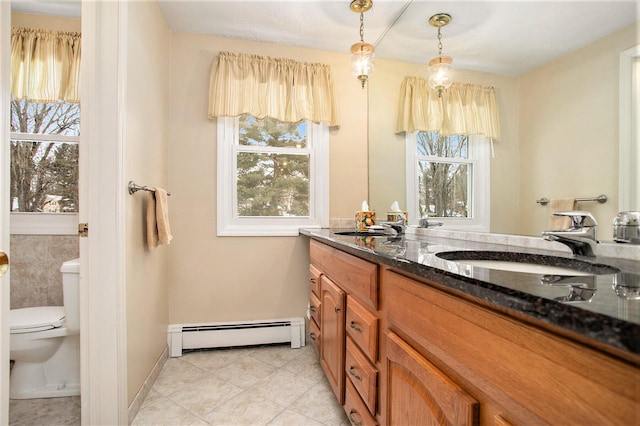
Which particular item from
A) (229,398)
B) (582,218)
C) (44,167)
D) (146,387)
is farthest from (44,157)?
(582,218)

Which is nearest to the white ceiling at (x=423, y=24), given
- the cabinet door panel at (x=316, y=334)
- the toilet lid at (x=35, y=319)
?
the cabinet door panel at (x=316, y=334)

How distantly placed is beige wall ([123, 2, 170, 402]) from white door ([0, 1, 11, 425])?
775 millimetres

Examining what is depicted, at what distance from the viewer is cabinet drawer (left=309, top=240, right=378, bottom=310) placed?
41.1 inches

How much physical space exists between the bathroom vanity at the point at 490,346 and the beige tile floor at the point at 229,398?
592 mm

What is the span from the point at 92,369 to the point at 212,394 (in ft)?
2.11

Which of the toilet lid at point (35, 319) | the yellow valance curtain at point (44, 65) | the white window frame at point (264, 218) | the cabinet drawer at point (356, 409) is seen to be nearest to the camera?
the cabinet drawer at point (356, 409)

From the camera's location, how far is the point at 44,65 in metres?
2.02

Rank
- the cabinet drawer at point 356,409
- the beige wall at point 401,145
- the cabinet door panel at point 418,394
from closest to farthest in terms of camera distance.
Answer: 1. the cabinet door panel at point 418,394
2. the cabinet drawer at point 356,409
3. the beige wall at point 401,145

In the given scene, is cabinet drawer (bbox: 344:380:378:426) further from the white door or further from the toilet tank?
the toilet tank

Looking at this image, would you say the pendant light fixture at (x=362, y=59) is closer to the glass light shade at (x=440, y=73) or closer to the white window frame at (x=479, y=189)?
the glass light shade at (x=440, y=73)

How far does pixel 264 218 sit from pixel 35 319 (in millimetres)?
1438

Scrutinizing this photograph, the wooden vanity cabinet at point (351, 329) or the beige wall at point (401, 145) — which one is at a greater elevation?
the beige wall at point (401, 145)

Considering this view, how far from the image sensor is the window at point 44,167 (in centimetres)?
207

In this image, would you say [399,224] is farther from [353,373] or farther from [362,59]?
[362,59]
